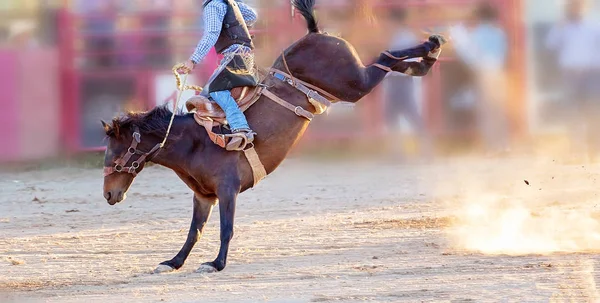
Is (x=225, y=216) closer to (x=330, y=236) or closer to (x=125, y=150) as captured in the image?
(x=125, y=150)

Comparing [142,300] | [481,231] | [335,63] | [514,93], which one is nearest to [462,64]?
[514,93]

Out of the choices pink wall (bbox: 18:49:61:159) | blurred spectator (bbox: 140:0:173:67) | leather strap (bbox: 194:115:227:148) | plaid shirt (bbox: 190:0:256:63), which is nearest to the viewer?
plaid shirt (bbox: 190:0:256:63)

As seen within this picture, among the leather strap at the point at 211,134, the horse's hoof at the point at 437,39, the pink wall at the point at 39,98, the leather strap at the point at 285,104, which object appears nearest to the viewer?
the leather strap at the point at 211,134

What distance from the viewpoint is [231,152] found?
24.5 feet

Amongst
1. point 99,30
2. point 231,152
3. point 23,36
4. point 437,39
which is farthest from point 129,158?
point 23,36

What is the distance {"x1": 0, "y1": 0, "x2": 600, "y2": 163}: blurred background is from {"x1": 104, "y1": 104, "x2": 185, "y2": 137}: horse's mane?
5860 mm

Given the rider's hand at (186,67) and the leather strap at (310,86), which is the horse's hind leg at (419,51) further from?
the rider's hand at (186,67)

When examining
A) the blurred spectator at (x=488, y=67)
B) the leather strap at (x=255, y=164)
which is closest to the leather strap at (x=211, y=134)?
the leather strap at (x=255, y=164)

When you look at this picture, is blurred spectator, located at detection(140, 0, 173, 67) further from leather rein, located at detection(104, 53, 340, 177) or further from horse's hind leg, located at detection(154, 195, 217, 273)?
horse's hind leg, located at detection(154, 195, 217, 273)

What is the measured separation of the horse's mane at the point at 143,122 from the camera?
7.54 meters

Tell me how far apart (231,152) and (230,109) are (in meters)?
0.29

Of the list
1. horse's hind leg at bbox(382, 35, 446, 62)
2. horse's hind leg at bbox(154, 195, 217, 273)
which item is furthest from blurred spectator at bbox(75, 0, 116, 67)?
horse's hind leg at bbox(382, 35, 446, 62)

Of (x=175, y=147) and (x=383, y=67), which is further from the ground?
(x=383, y=67)

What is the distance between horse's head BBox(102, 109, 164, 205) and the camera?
751 cm
